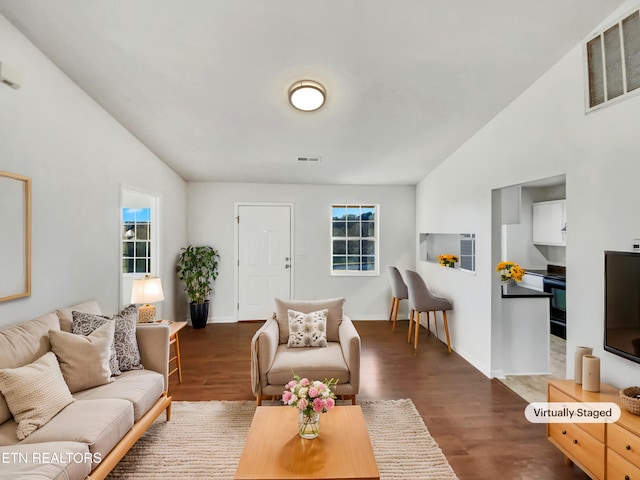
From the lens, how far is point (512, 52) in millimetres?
2439

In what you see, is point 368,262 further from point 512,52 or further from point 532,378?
point 512,52

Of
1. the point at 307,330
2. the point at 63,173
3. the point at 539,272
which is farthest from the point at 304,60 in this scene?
the point at 539,272

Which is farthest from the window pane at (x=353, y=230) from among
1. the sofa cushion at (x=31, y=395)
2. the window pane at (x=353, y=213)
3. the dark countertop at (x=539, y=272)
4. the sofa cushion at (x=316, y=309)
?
the sofa cushion at (x=31, y=395)

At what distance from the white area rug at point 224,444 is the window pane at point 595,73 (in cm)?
253

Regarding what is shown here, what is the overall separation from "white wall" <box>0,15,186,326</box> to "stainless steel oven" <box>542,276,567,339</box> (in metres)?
5.26

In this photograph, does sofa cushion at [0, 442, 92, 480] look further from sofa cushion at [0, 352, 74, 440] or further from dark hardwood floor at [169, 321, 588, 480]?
dark hardwood floor at [169, 321, 588, 480]

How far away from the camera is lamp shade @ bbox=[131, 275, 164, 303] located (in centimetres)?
325

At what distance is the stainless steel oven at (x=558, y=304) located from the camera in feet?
14.6

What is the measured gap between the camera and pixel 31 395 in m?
1.80

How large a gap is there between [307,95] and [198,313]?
3.68 metres

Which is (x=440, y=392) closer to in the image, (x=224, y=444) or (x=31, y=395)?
(x=224, y=444)

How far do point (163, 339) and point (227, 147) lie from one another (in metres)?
2.37

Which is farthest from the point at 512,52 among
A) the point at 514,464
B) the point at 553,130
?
the point at 514,464

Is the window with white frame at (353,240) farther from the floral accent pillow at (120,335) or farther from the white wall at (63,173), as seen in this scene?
the floral accent pillow at (120,335)
